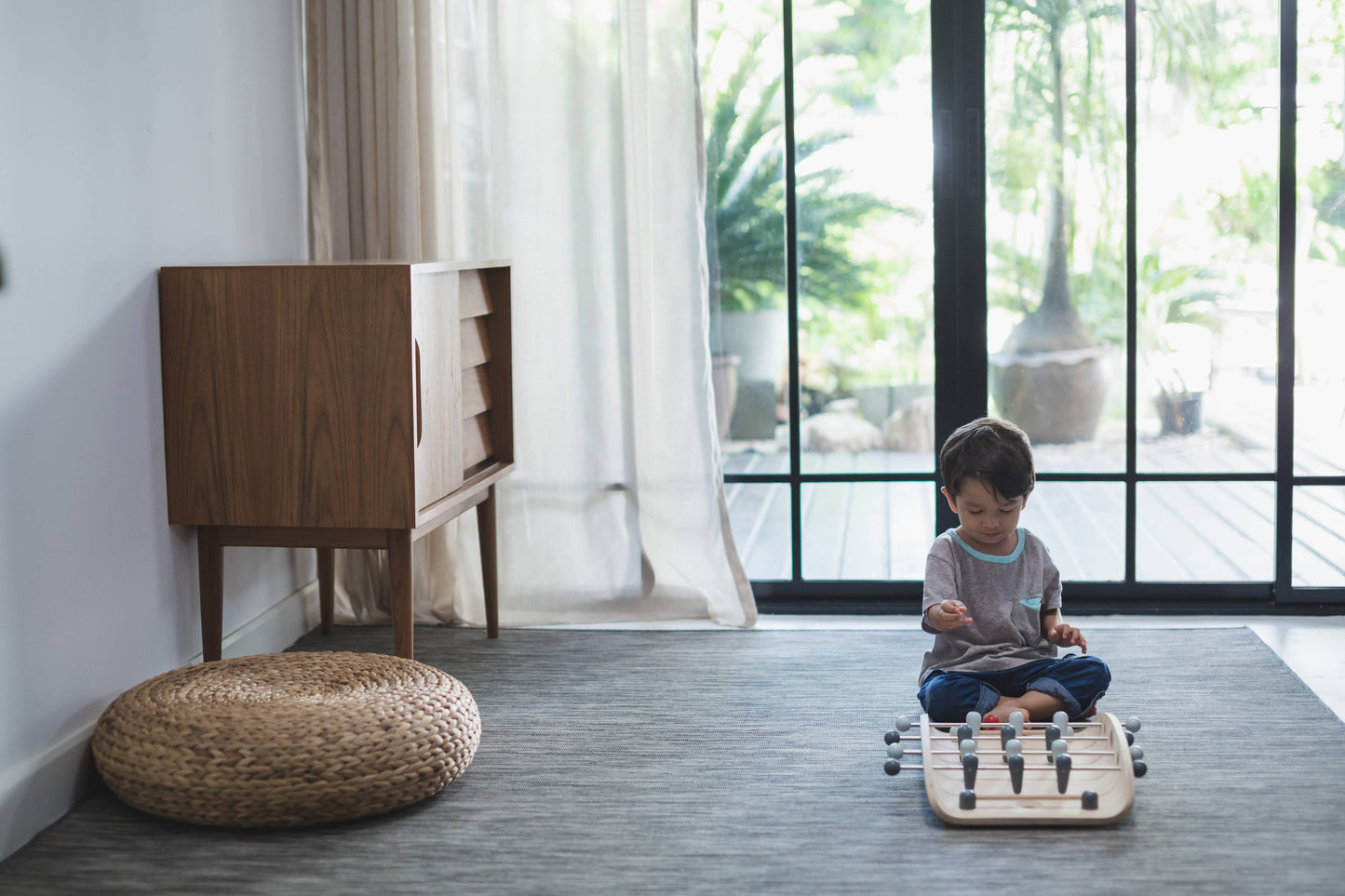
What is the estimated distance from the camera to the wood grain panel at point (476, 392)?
273cm

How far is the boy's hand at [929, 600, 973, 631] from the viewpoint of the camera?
216 centimetres

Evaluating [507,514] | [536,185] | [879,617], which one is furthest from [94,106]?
[879,617]

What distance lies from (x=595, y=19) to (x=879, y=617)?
158cm

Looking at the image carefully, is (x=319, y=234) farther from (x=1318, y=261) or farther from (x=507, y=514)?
(x=1318, y=261)

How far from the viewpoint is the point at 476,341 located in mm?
2805

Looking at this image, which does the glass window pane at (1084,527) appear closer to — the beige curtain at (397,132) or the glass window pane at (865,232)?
the glass window pane at (865,232)

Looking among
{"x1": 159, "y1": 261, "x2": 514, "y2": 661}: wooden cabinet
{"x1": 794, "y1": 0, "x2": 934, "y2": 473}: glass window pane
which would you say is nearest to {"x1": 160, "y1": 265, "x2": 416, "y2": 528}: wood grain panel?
{"x1": 159, "y1": 261, "x2": 514, "y2": 661}: wooden cabinet

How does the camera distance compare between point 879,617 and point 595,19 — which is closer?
point 595,19

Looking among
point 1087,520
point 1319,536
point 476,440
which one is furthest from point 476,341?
point 1319,536

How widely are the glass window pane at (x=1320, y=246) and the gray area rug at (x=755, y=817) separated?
0.71 m

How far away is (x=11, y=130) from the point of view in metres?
1.92

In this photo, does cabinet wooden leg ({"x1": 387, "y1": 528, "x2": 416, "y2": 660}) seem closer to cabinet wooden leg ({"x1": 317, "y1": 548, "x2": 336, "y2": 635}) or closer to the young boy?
cabinet wooden leg ({"x1": 317, "y1": 548, "x2": 336, "y2": 635})

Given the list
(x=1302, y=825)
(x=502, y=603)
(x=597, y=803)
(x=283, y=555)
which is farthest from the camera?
(x=502, y=603)

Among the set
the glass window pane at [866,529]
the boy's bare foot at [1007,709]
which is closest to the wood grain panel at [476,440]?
the glass window pane at [866,529]
